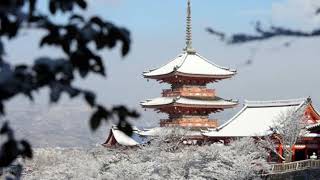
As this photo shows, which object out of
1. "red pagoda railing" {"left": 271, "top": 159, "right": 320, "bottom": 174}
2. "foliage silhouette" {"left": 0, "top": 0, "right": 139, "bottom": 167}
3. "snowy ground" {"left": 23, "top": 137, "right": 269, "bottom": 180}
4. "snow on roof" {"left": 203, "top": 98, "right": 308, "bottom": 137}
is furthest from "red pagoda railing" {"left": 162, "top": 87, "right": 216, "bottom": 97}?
"foliage silhouette" {"left": 0, "top": 0, "right": 139, "bottom": 167}

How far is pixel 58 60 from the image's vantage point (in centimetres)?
272

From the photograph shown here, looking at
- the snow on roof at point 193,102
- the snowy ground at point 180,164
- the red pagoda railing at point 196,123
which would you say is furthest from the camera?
the red pagoda railing at point 196,123

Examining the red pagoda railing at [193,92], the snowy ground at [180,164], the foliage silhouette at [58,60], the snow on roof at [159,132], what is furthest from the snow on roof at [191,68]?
the foliage silhouette at [58,60]

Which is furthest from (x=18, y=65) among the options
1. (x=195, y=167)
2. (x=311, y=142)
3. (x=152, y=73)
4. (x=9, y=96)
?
(x=152, y=73)

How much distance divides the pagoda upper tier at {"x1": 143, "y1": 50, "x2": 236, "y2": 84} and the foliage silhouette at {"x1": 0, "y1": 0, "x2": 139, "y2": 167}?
34.4 m

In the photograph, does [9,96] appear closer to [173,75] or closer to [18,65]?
[18,65]

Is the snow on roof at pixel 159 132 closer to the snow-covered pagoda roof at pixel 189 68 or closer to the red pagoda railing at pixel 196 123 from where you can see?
the red pagoda railing at pixel 196 123

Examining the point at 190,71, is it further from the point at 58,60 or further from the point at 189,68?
the point at 58,60

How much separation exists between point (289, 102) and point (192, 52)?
7.85 metres

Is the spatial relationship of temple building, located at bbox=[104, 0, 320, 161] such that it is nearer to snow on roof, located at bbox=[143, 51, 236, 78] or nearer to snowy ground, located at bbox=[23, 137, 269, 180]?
snow on roof, located at bbox=[143, 51, 236, 78]

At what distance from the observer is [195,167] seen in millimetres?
29438

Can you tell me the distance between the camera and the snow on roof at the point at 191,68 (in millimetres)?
38312

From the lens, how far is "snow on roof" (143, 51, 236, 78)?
38312 mm

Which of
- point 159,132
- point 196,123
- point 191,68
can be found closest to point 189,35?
point 191,68
